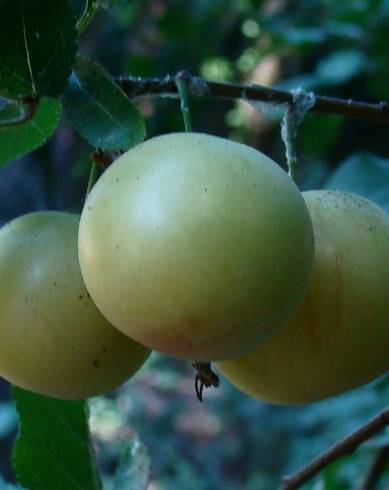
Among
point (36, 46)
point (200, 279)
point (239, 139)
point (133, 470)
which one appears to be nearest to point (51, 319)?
point (200, 279)

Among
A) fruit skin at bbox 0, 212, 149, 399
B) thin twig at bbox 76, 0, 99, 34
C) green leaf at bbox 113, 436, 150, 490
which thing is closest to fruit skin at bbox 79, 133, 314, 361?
fruit skin at bbox 0, 212, 149, 399

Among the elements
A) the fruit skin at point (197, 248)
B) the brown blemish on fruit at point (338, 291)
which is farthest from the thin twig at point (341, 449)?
the fruit skin at point (197, 248)

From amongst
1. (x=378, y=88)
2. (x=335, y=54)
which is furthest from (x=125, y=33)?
(x=378, y=88)

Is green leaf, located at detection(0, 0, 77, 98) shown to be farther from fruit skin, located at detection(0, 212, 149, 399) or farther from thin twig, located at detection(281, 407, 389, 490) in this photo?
thin twig, located at detection(281, 407, 389, 490)

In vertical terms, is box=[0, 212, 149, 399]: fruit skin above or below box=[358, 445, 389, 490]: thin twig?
above

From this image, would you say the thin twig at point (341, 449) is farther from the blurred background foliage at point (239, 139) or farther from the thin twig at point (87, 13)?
the thin twig at point (87, 13)
